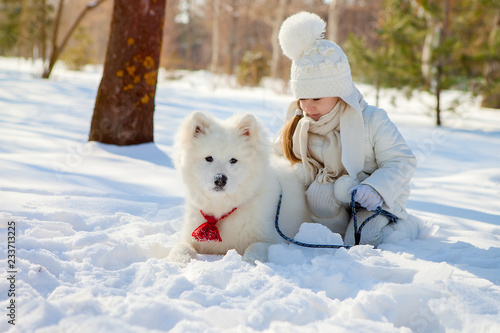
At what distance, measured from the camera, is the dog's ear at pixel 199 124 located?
259 cm

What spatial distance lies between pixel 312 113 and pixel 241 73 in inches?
641

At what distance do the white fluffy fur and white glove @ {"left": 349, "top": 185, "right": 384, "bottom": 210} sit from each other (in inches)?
41.8

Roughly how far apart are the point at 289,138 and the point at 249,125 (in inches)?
26.8

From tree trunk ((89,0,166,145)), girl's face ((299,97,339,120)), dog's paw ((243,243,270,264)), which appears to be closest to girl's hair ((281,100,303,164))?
girl's face ((299,97,339,120))

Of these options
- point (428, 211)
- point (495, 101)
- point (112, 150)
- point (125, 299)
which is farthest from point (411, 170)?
point (495, 101)

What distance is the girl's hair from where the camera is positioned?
10.4 feet

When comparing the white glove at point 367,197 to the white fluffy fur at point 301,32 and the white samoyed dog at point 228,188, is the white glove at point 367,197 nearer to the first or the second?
the white samoyed dog at point 228,188

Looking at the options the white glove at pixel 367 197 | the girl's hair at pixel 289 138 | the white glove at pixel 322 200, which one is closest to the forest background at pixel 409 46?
the girl's hair at pixel 289 138

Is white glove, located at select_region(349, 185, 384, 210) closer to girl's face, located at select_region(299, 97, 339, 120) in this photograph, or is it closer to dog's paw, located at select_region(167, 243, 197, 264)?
girl's face, located at select_region(299, 97, 339, 120)

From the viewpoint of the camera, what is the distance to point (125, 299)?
1.79 m

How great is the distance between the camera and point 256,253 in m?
2.46

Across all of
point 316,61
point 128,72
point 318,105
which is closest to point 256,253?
point 318,105

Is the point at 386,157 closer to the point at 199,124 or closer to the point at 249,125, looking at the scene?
the point at 249,125

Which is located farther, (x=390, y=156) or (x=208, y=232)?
(x=390, y=156)
